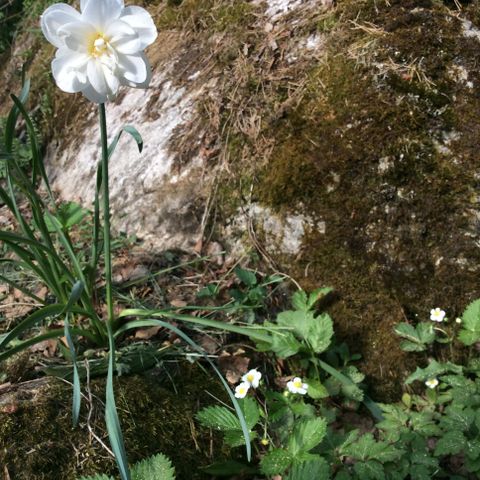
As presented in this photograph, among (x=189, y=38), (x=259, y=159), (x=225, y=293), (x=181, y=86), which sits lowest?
(x=225, y=293)

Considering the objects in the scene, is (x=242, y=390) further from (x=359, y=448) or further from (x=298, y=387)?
(x=359, y=448)

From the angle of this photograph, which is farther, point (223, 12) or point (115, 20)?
point (223, 12)

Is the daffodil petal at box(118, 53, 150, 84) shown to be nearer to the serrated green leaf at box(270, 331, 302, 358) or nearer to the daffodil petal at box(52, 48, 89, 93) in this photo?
the daffodil petal at box(52, 48, 89, 93)

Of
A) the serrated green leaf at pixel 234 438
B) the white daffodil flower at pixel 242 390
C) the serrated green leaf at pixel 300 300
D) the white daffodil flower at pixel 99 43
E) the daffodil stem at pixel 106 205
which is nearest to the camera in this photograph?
the white daffodil flower at pixel 99 43

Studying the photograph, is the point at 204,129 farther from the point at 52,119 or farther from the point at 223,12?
the point at 52,119

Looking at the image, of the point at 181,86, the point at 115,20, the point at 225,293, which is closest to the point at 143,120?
the point at 181,86

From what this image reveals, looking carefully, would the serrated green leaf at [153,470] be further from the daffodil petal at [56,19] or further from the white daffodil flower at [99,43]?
the daffodil petal at [56,19]

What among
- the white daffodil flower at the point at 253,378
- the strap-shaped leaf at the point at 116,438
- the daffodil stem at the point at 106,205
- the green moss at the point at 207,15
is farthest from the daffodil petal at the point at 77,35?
the green moss at the point at 207,15
